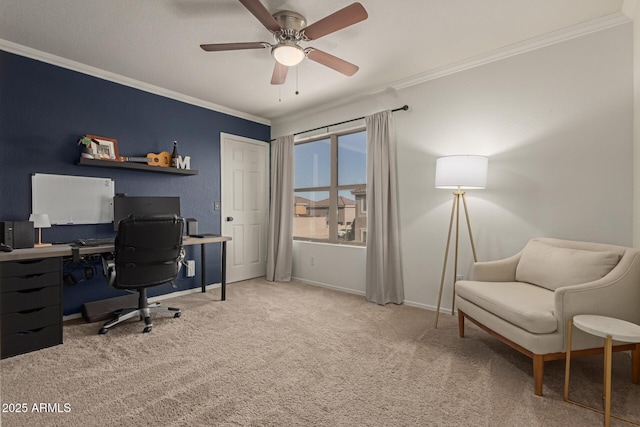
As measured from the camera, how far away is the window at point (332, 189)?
416 centimetres

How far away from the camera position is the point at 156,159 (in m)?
3.68

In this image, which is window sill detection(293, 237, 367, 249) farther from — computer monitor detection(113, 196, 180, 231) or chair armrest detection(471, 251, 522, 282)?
computer monitor detection(113, 196, 180, 231)

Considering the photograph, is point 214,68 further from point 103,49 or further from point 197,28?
point 103,49

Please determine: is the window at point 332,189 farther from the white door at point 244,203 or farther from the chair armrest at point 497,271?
the chair armrest at point 497,271

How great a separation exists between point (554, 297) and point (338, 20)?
7.06ft

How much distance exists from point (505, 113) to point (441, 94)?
66 centimetres

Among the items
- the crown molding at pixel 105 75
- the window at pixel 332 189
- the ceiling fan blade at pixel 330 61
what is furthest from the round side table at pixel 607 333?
the crown molding at pixel 105 75

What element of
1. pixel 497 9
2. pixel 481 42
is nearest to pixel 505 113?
pixel 481 42

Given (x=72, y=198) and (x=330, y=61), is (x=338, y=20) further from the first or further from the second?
(x=72, y=198)

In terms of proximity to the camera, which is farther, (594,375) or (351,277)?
(351,277)

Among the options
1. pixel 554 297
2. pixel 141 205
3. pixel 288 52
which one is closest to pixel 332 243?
pixel 141 205

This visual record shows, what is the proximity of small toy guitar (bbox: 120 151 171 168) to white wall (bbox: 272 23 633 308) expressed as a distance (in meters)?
2.52

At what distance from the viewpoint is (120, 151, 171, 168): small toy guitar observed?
3.48 metres

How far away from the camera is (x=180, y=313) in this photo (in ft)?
10.5
